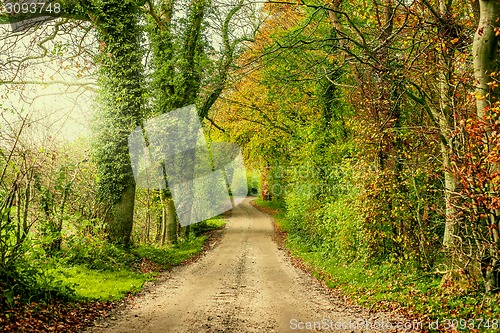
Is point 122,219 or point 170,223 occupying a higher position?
point 122,219

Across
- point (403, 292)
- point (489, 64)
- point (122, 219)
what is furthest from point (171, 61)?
point (489, 64)

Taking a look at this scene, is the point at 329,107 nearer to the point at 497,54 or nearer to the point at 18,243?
the point at 497,54

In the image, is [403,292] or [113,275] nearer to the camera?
[403,292]

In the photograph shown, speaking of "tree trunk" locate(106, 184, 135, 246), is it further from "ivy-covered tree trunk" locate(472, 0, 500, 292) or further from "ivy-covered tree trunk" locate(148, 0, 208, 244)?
"ivy-covered tree trunk" locate(472, 0, 500, 292)

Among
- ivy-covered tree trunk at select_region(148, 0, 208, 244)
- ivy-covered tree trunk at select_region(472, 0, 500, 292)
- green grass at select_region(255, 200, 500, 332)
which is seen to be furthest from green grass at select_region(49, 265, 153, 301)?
ivy-covered tree trunk at select_region(472, 0, 500, 292)

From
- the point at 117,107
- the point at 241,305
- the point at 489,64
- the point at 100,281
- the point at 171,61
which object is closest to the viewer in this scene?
the point at 489,64

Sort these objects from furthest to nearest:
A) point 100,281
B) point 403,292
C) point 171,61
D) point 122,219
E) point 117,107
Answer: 1. point 171,61
2. point 117,107
3. point 122,219
4. point 100,281
5. point 403,292

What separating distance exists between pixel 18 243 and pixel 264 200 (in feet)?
134

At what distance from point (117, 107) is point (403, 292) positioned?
35.2 ft

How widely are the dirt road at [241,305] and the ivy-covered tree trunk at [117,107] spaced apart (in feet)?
9.88

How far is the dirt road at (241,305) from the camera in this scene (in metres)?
7.68

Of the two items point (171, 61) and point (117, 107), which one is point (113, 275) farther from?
point (171, 61)

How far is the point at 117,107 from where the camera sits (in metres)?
13.9

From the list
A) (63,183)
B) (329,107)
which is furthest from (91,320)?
(329,107)
